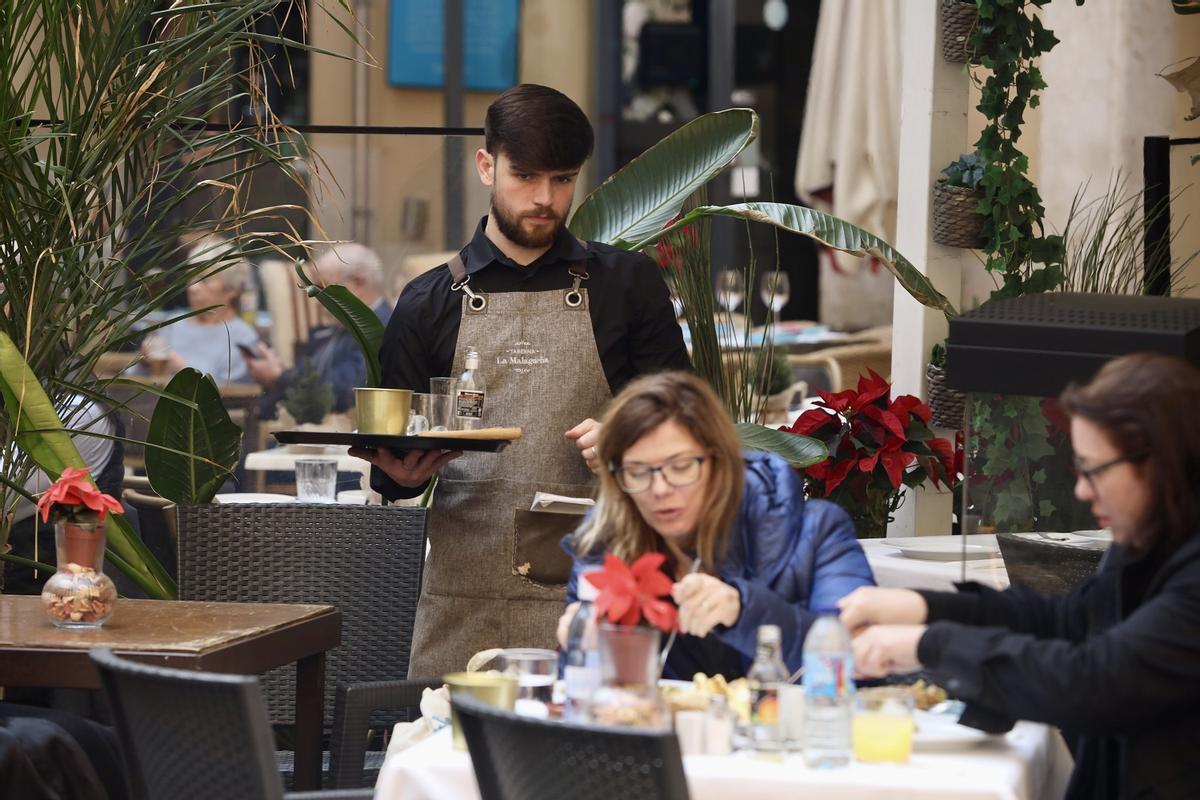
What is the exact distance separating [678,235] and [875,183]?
121 inches

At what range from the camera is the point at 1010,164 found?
4.62 m

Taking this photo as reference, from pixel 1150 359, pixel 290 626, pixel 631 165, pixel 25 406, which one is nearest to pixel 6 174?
pixel 25 406

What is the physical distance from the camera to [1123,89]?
5.91 metres

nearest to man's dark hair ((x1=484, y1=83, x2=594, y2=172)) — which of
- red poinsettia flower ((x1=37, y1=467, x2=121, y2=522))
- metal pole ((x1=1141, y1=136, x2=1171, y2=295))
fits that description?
red poinsettia flower ((x1=37, y1=467, x2=121, y2=522))

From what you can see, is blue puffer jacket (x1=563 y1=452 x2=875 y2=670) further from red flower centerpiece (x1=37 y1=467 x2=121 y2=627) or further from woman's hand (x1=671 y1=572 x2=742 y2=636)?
red flower centerpiece (x1=37 y1=467 x2=121 y2=627)

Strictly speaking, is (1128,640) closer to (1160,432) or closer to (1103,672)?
(1103,672)

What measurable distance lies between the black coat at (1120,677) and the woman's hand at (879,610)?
0.07 metres

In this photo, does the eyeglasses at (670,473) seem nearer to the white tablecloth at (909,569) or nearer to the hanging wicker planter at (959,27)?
the white tablecloth at (909,569)

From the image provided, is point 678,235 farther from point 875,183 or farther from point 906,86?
point 875,183

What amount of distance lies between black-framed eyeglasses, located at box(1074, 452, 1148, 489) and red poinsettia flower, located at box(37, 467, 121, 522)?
1.72 meters

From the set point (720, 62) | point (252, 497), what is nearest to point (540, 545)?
point (252, 497)

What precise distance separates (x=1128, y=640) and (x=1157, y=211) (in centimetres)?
303

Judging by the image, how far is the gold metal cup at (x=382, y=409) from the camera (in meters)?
3.30

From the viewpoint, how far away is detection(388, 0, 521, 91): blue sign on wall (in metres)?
7.21
